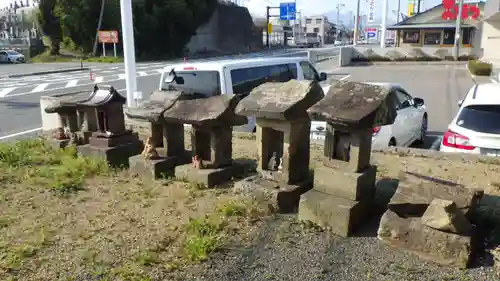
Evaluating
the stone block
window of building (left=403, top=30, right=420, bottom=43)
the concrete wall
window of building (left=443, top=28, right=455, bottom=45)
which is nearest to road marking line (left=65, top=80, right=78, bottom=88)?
the stone block

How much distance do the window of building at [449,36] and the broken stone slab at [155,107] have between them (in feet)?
117

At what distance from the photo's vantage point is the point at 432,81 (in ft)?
68.5

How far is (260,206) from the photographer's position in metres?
4.57

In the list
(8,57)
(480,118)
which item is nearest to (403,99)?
(480,118)

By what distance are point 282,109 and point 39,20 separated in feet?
144

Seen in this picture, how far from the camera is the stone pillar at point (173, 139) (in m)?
5.88

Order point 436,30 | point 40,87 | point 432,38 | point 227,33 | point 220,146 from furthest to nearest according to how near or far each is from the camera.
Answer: point 227,33
point 432,38
point 436,30
point 40,87
point 220,146

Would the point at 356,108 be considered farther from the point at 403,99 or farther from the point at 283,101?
the point at 403,99

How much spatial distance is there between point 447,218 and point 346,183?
1006 millimetres

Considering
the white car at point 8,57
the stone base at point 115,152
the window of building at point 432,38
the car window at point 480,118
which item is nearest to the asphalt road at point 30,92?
the stone base at point 115,152

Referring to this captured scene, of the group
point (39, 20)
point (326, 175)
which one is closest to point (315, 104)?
point (326, 175)

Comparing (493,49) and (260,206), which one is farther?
(493,49)

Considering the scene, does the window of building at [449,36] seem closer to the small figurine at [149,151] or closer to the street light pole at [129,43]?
the street light pole at [129,43]

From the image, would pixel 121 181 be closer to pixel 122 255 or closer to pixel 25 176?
pixel 25 176
